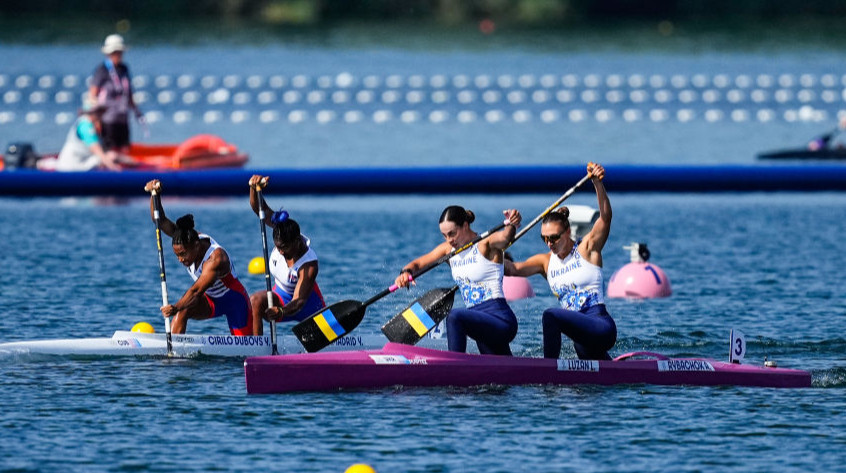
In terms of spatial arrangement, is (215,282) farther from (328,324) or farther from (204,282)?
(328,324)

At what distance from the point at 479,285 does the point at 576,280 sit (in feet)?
2.07

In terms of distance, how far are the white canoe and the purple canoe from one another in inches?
46.1

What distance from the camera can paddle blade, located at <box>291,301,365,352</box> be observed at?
11469mm

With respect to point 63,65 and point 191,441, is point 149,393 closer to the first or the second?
point 191,441

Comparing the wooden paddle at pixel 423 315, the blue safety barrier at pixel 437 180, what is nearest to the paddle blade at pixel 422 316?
the wooden paddle at pixel 423 315

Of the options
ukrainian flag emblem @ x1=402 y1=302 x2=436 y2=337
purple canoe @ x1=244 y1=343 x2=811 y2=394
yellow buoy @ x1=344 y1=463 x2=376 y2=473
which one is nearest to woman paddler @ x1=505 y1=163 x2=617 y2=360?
purple canoe @ x1=244 y1=343 x2=811 y2=394

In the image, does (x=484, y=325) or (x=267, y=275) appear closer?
(x=484, y=325)

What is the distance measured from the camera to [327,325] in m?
11.5

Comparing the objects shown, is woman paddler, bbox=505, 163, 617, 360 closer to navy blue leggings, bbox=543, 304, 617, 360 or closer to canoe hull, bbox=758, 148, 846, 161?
navy blue leggings, bbox=543, 304, 617, 360

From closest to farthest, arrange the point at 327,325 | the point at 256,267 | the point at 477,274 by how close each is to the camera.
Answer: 1. the point at 477,274
2. the point at 327,325
3. the point at 256,267

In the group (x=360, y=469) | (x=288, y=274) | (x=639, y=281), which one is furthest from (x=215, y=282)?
(x=639, y=281)

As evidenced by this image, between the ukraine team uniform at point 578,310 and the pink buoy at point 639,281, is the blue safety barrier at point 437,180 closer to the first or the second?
the pink buoy at point 639,281

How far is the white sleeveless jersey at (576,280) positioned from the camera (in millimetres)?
10945

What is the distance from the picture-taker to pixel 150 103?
35250 millimetres
